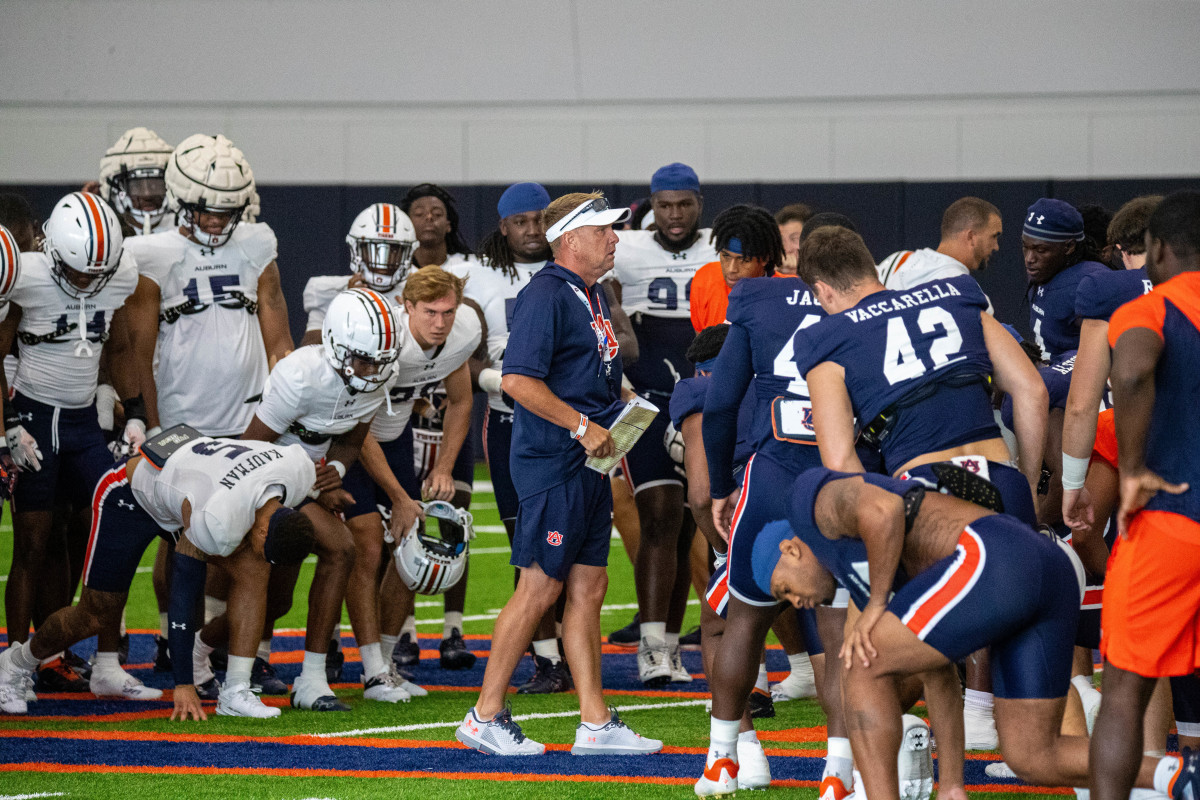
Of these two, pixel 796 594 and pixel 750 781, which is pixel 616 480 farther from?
pixel 796 594

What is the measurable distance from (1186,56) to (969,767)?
12720 mm

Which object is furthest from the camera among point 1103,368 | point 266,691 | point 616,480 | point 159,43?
point 159,43

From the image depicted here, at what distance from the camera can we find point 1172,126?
1529 centimetres

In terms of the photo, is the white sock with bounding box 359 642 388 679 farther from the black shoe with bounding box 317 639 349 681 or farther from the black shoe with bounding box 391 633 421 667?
the black shoe with bounding box 391 633 421 667

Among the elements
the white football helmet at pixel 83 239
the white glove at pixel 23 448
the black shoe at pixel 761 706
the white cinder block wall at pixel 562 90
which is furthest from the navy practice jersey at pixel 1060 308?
the white cinder block wall at pixel 562 90

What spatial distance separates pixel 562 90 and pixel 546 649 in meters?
11.1

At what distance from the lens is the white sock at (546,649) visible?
250 inches

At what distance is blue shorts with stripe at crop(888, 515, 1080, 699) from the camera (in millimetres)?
3164

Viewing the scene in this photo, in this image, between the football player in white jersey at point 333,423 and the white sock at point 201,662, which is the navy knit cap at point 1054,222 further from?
the white sock at point 201,662

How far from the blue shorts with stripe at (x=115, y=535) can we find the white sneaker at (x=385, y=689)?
1.13 m

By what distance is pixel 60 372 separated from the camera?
616 centimetres

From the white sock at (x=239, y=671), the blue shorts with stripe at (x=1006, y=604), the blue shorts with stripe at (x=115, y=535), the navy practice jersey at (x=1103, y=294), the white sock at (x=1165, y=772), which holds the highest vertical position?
the navy practice jersey at (x=1103, y=294)

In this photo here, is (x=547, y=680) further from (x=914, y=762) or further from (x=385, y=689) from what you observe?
(x=914, y=762)

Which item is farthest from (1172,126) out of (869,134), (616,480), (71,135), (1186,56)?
(71,135)
